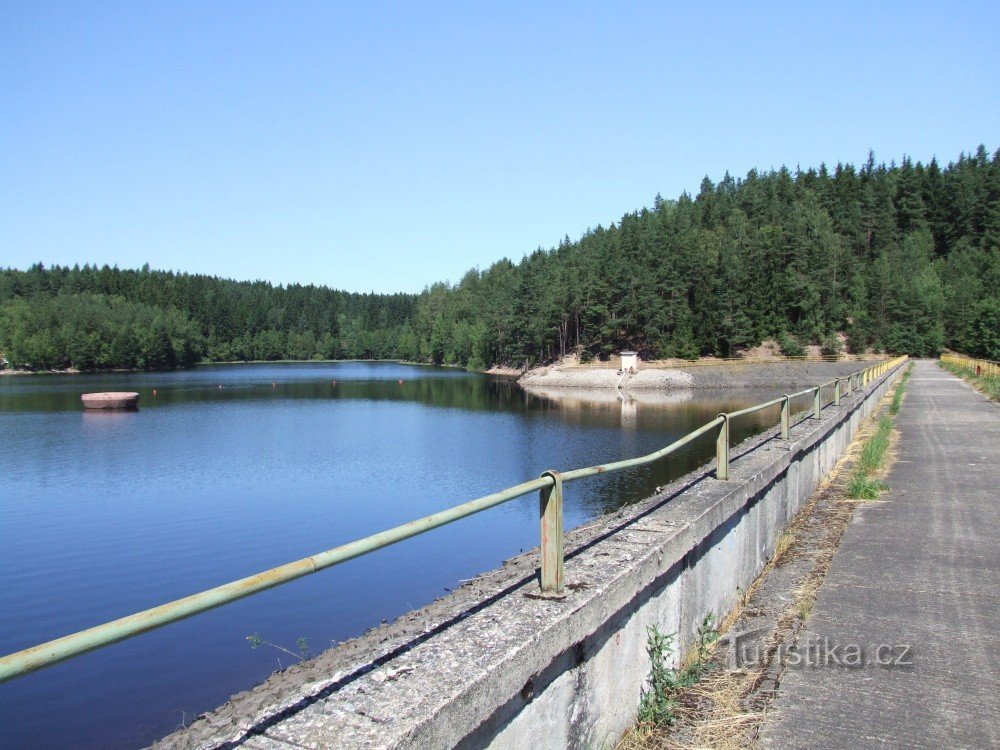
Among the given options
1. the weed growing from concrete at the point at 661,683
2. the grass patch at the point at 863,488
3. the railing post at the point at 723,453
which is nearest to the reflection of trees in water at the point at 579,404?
the grass patch at the point at 863,488

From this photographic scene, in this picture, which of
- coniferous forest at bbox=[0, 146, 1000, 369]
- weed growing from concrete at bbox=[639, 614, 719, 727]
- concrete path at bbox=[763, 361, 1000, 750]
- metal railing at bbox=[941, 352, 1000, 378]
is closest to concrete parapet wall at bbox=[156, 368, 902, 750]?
weed growing from concrete at bbox=[639, 614, 719, 727]

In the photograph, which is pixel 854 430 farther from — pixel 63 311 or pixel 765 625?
pixel 63 311

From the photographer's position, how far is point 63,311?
137875 mm

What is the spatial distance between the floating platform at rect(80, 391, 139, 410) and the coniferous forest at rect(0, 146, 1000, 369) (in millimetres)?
56540

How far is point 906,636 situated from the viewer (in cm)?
532

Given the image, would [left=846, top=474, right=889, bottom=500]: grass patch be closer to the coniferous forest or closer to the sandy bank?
the sandy bank

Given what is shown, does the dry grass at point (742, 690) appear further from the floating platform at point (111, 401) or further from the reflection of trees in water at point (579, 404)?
the floating platform at point (111, 401)

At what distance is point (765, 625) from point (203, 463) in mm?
28052

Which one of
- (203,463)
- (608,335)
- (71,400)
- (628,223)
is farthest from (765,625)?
(628,223)

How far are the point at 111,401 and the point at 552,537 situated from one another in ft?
196

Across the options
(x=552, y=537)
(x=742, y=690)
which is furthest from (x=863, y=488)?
(x=552, y=537)

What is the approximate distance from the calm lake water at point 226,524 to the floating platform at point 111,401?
7.32m

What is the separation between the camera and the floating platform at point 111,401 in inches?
2213

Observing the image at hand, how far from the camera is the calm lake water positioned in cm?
1066
